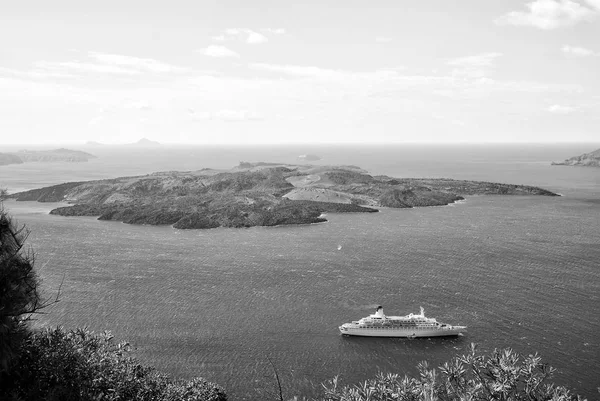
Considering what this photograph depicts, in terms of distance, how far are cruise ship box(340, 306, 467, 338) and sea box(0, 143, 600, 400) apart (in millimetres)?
1026

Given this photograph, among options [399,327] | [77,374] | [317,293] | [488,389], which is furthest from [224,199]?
[488,389]

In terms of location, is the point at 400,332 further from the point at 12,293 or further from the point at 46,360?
A: the point at 12,293

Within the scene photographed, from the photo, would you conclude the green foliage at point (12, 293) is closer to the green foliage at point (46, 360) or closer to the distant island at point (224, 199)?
the green foliage at point (46, 360)

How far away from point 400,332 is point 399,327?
672 millimetres

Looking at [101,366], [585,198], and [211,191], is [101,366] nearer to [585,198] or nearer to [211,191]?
[211,191]

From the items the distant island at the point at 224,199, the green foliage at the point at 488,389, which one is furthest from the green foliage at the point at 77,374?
the distant island at the point at 224,199

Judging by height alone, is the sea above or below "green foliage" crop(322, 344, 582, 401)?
below

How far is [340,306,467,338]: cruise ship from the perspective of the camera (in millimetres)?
58656

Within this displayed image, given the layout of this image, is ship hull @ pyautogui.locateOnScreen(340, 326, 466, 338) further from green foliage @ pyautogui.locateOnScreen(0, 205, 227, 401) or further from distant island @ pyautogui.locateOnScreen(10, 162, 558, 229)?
distant island @ pyautogui.locateOnScreen(10, 162, 558, 229)

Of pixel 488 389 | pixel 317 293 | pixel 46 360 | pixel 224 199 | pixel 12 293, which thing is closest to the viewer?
pixel 488 389

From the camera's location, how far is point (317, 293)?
74125mm

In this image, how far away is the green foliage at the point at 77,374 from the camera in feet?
104

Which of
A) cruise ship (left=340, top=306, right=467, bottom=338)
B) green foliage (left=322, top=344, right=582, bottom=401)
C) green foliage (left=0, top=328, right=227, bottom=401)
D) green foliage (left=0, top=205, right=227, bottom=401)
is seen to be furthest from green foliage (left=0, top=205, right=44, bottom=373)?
cruise ship (left=340, top=306, right=467, bottom=338)

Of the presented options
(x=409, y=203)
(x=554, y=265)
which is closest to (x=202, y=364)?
(x=554, y=265)
